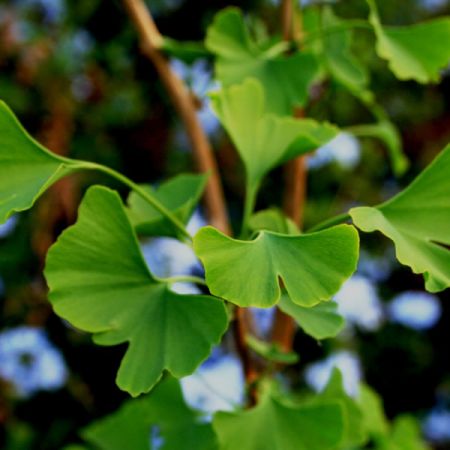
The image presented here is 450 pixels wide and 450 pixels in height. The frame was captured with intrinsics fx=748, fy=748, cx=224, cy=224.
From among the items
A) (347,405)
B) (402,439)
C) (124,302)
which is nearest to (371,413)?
(402,439)

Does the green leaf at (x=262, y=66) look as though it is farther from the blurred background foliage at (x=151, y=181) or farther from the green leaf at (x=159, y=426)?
the green leaf at (x=159, y=426)

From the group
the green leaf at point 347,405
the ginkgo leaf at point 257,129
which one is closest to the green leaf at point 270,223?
the ginkgo leaf at point 257,129

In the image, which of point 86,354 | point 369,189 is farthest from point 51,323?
point 369,189

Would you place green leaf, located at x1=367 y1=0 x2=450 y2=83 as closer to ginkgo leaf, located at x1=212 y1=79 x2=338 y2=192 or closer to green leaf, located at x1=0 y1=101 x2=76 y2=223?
ginkgo leaf, located at x1=212 y1=79 x2=338 y2=192

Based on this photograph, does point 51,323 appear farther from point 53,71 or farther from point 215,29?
point 215,29

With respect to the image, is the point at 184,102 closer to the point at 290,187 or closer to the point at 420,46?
the point at 290,187
